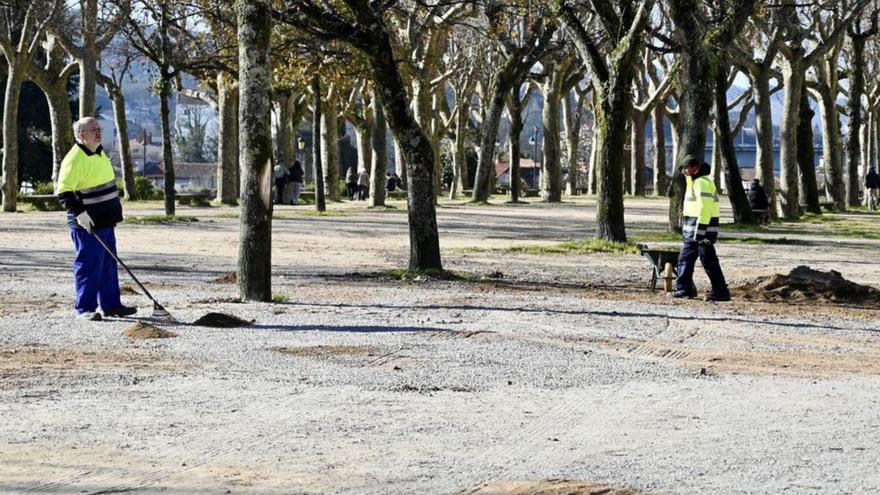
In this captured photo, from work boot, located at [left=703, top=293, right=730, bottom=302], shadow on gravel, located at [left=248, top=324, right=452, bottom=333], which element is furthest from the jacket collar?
work boot, located at [left=703, top=293, right=730, bottom=302]

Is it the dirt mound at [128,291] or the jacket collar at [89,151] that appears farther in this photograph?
the dirt mound at [128,291]

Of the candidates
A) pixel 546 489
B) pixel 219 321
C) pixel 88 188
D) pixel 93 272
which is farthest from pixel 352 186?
pixel 546 489

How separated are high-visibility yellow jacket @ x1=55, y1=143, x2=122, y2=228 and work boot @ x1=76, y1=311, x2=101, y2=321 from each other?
0.75 metres

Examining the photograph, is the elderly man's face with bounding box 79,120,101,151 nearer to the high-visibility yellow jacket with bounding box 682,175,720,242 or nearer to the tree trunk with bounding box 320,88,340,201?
the high-visibility yellow jacket with bounding box 682,175,720,242

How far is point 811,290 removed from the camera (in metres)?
17.3

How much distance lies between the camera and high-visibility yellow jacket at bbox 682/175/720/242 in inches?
659

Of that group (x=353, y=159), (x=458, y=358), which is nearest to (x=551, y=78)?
(x=458, y=358)

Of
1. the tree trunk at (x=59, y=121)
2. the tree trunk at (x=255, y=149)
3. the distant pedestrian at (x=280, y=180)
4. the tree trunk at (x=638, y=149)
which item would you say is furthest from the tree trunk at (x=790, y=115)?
the tree trunk at (x=638, y=149)

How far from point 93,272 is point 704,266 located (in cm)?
673

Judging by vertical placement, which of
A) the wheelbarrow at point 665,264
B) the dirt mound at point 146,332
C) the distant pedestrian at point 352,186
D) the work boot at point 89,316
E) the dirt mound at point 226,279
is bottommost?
the dirt mound at point 146,332

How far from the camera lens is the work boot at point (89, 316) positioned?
13.2 meters

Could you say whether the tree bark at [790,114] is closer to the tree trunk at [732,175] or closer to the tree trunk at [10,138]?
the tree trunk at [732,175]

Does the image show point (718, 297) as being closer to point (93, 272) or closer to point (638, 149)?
point (93, 272)

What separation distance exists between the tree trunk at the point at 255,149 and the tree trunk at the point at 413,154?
3.70 metres
